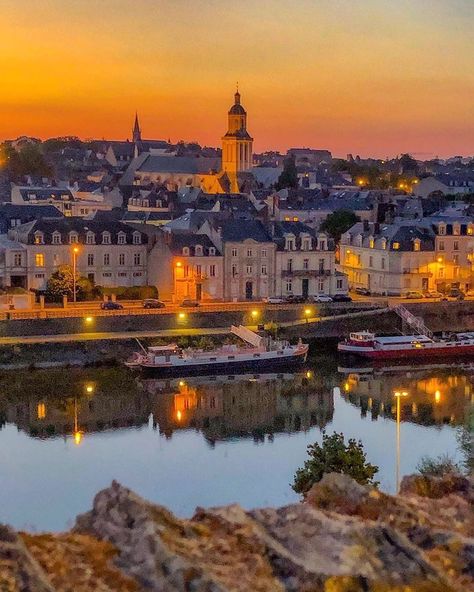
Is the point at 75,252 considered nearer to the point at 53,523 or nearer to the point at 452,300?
the point at 452,300

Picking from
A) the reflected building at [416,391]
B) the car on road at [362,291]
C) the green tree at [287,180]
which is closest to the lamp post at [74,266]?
the reflected building at [416,391]

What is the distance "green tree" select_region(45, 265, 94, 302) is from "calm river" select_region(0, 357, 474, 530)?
5.55m

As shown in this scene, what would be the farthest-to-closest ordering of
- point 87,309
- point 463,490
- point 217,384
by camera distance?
point 87,309 → point 217,384 → point 463,490

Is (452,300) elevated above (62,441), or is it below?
above

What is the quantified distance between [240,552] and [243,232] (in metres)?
28.6

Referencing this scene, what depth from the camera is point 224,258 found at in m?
34.8

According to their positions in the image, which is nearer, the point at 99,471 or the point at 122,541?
the point at 122,541

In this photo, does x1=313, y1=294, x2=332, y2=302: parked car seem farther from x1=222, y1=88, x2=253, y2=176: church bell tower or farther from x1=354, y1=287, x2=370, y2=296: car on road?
x1=222, y1=88, x2=253, y2=176: church bell tower

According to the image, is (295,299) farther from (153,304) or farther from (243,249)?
(153,304)

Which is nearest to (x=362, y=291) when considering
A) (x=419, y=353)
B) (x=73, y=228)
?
(x=419, y=353)

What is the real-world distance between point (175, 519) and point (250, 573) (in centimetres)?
71

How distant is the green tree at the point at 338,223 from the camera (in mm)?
45444

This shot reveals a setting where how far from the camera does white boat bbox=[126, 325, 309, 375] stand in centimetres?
2766

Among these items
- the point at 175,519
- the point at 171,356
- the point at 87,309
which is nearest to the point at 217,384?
the point at 171,356
